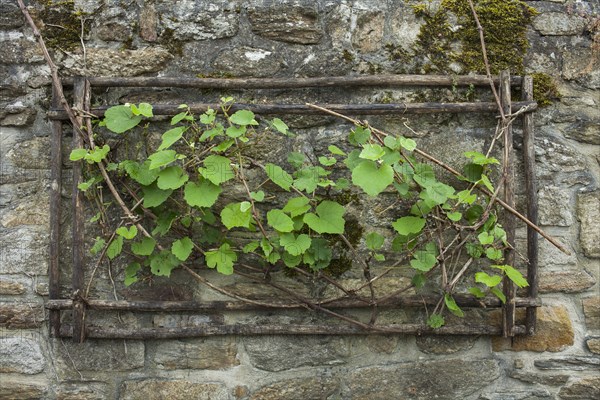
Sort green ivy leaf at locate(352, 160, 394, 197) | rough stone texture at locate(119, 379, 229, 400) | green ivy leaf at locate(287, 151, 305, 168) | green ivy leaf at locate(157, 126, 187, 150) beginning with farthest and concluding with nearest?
rough stone texture at locate(119, 379, 229, 400) → green ivy leaf at locate(287, 151, 305, 168) → green ivy leaf at locate(157, 126, 187, 150) → green ivy leaf at locate(352, 160, 394, 197)

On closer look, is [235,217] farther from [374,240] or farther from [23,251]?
[23,251]

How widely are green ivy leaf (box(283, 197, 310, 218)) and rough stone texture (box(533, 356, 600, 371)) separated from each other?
1.01 m

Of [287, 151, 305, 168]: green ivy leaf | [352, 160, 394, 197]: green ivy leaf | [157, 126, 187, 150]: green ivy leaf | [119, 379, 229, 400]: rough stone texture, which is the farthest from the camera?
[119, 379, 229, 400]: rough stone texture

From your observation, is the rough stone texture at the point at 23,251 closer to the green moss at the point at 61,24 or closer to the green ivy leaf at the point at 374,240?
the green moss at the point at 61,24

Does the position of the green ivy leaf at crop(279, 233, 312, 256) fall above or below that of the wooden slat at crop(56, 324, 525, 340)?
above

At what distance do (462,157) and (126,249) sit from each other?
123cm

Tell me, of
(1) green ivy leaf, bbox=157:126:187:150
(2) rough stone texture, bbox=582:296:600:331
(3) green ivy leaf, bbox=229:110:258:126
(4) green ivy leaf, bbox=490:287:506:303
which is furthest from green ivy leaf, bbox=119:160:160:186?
(2) rough stone texture, bbox=582:296:600:331

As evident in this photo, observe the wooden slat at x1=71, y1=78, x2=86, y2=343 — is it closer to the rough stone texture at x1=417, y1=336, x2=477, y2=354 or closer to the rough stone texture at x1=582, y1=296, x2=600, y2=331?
the rough stone texture at x1=417, y1=336, x2=477, y2=354

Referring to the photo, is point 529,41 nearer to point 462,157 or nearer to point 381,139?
point 462,157

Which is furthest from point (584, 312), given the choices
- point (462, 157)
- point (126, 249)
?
point (126, 249)

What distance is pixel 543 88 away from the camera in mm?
2166

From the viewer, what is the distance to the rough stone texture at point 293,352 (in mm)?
2127

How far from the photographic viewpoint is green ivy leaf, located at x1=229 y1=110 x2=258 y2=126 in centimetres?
195

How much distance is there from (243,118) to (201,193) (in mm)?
278
